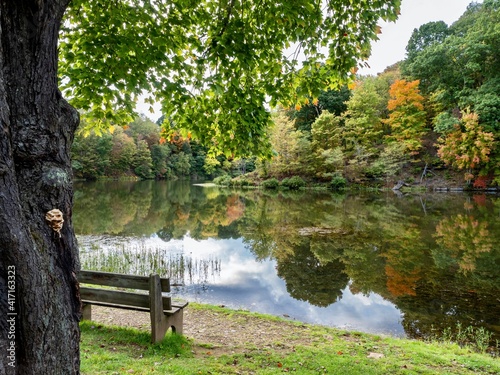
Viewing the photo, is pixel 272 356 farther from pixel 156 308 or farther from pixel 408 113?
pixel 408 113

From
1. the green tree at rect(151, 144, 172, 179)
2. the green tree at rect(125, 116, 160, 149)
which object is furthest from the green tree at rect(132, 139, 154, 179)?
the green tree at rect(125, 116, 160, 149)

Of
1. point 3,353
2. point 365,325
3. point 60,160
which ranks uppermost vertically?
point 60,160

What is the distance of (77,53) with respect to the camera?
12.6ft

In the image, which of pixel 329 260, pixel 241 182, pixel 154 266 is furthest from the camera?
pixel 241 182

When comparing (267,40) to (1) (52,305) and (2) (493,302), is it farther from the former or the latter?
(2) (493,302)

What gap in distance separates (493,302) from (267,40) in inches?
276

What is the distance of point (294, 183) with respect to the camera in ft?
114

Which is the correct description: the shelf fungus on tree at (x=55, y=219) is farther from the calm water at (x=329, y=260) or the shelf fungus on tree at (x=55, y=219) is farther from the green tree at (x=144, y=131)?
the green tree at (x=144, y=131)

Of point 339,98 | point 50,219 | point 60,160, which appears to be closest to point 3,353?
point 50,219

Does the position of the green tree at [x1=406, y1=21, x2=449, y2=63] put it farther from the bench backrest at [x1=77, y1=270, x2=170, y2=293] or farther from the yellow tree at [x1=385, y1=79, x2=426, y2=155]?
the bench backrest at [x1=77, y1=270, x2=170, y2=293]

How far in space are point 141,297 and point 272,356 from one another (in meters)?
1.81

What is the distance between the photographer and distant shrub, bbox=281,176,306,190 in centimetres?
3459

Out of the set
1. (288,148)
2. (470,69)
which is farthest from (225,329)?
(470,69)

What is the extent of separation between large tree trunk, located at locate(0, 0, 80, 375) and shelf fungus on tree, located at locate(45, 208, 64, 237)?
0.7 inches
